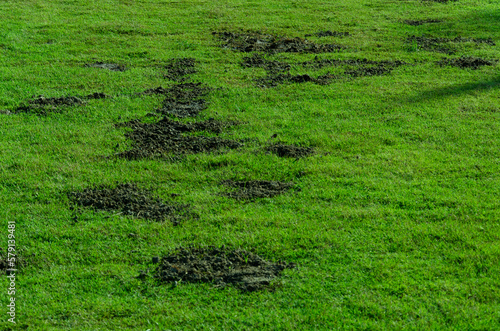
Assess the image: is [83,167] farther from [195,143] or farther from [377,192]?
[377,192]

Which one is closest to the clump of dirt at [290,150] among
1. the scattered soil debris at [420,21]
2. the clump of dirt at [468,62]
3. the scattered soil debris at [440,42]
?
the clump of dirt at [468,62]

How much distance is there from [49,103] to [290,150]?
17.9 feet

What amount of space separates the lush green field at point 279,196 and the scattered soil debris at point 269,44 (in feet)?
1.84

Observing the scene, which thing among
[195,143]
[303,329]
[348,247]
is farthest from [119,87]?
[303,329]

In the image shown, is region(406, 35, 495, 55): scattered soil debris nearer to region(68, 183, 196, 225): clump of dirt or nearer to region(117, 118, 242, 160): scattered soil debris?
region(117, 118, 242, 160): scattered soil debris

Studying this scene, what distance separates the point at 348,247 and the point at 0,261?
425cm

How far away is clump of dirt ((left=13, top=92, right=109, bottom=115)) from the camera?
11.2 meters

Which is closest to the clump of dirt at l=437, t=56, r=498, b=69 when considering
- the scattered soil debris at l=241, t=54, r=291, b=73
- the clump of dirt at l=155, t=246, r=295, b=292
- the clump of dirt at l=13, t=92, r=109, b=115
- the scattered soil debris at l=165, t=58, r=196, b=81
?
the scattered soil debris at l=241, t=54, r=291, b=73

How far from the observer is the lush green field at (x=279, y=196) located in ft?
19.1

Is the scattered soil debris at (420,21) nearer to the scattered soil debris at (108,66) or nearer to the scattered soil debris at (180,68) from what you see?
the scattered soil debris at (180,68)

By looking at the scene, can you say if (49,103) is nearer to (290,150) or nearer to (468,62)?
(290,150)

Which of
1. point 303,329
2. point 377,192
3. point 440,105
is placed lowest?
point 303,329

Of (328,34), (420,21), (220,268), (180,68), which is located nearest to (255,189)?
(220,268)

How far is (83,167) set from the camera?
8961mm
